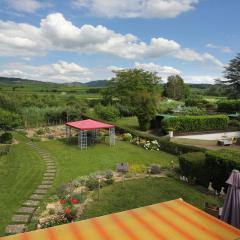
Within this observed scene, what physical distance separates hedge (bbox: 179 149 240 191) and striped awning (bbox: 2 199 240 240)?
20.3 ft

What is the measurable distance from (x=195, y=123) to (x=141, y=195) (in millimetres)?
17891

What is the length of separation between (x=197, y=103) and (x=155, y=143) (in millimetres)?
27757

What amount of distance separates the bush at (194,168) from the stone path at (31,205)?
7353 millimetres

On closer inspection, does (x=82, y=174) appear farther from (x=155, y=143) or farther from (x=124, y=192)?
(x=155, y=143)

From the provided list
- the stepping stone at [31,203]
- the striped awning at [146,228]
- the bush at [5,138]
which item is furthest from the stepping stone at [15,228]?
the bush at [5,138]

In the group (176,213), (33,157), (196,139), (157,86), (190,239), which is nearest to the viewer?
(190,239)

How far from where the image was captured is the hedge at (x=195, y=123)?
97.0 ft

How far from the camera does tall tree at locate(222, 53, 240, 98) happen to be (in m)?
62.2

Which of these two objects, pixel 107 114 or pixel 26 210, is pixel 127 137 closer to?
pixel 107 114

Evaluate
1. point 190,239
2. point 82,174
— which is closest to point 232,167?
point 190,239

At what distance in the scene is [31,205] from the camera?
13.6 metres

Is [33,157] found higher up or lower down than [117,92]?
lower down

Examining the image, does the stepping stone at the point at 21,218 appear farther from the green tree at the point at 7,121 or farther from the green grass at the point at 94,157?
the green tree at the point at 7,121

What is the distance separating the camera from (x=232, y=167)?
13.5 metres
